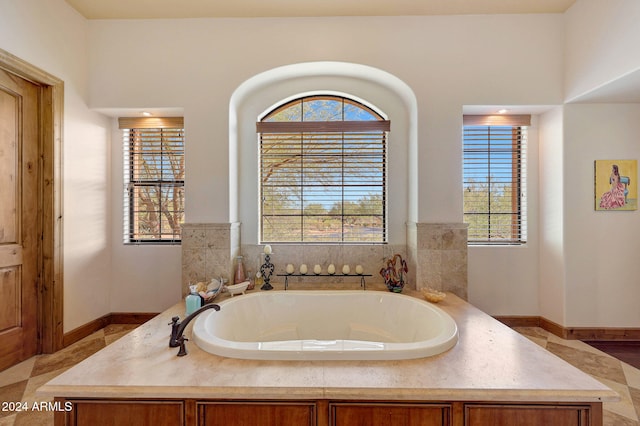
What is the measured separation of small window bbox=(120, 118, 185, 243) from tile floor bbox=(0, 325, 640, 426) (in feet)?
3.04

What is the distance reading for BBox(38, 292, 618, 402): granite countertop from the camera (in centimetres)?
118

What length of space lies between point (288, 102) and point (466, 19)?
5.42 feet

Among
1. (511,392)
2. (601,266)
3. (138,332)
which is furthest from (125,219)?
(601,266)

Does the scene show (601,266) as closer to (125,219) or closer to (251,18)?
(251,18)

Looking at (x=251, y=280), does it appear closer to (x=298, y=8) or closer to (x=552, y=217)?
(x=298, y=8)

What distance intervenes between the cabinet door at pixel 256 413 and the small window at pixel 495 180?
225cm

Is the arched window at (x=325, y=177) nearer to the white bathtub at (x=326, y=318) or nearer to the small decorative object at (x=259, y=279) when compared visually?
the small decorative object at (x=259, y=279)

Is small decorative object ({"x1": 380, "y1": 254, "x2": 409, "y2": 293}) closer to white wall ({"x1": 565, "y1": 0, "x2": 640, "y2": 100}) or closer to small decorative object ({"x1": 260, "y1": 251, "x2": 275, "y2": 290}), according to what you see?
small decorative object ({"x1": 260, "y1": 251, "x2": 275, "y2": 290})

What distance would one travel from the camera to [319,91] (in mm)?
2793

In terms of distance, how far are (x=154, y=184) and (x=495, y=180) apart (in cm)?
324

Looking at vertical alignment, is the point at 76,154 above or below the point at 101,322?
above

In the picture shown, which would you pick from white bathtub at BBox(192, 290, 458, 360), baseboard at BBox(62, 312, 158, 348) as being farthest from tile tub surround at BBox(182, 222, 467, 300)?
baseboard at BBox(62, 312, 158, 348)

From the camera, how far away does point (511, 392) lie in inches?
46.3

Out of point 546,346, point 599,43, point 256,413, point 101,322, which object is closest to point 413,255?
point 546,346
